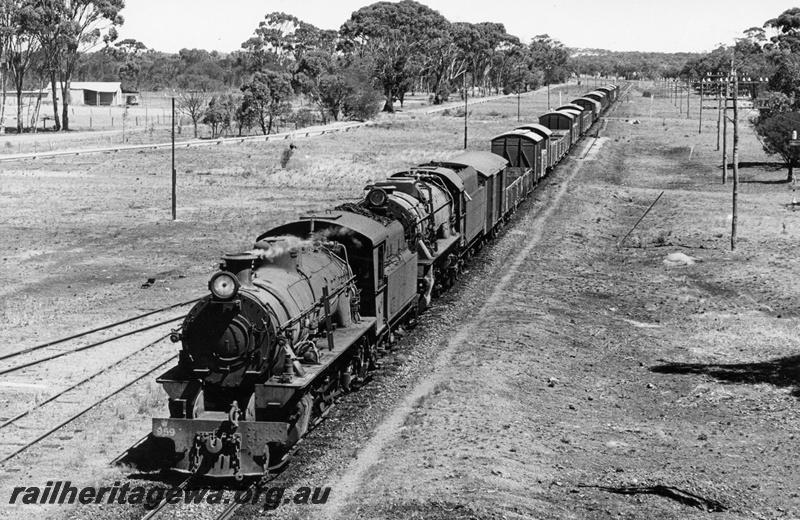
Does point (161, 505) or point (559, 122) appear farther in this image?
point (559, 122)

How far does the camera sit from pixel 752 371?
22438mm

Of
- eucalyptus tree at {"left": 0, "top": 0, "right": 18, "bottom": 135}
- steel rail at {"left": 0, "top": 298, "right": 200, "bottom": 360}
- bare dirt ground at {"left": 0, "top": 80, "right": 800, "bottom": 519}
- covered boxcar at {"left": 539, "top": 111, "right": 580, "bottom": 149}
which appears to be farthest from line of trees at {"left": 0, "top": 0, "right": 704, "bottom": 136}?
steel rail at {"left": 0, "top": 298, "right": 200, "bottom": 360}

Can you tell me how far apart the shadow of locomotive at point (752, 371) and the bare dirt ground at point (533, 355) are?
9 cm

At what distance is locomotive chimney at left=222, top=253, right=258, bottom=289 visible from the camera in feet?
50.6

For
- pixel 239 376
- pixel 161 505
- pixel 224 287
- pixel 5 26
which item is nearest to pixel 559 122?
pixel 239 376

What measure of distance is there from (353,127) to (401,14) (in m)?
55.1

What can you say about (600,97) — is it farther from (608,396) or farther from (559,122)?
(608,396)

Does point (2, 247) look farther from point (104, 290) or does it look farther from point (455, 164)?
point (455, 164)

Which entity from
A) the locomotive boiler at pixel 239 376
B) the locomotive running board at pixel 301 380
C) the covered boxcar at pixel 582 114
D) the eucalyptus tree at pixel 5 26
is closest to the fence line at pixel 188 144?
the eucalyptus tree at pixel 5 26

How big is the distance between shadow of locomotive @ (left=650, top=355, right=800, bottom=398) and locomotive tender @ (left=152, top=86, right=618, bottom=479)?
743cm

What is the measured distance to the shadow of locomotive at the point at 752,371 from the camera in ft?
70.8

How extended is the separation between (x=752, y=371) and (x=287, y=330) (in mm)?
13057

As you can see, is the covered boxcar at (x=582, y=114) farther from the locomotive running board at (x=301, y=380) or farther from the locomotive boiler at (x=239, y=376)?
the locomotive boiler at (x=239, y=376)

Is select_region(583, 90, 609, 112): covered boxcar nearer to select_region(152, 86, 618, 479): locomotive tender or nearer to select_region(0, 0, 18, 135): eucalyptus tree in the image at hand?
select_region(0, 0, 18, 135): eucalyptus tree
